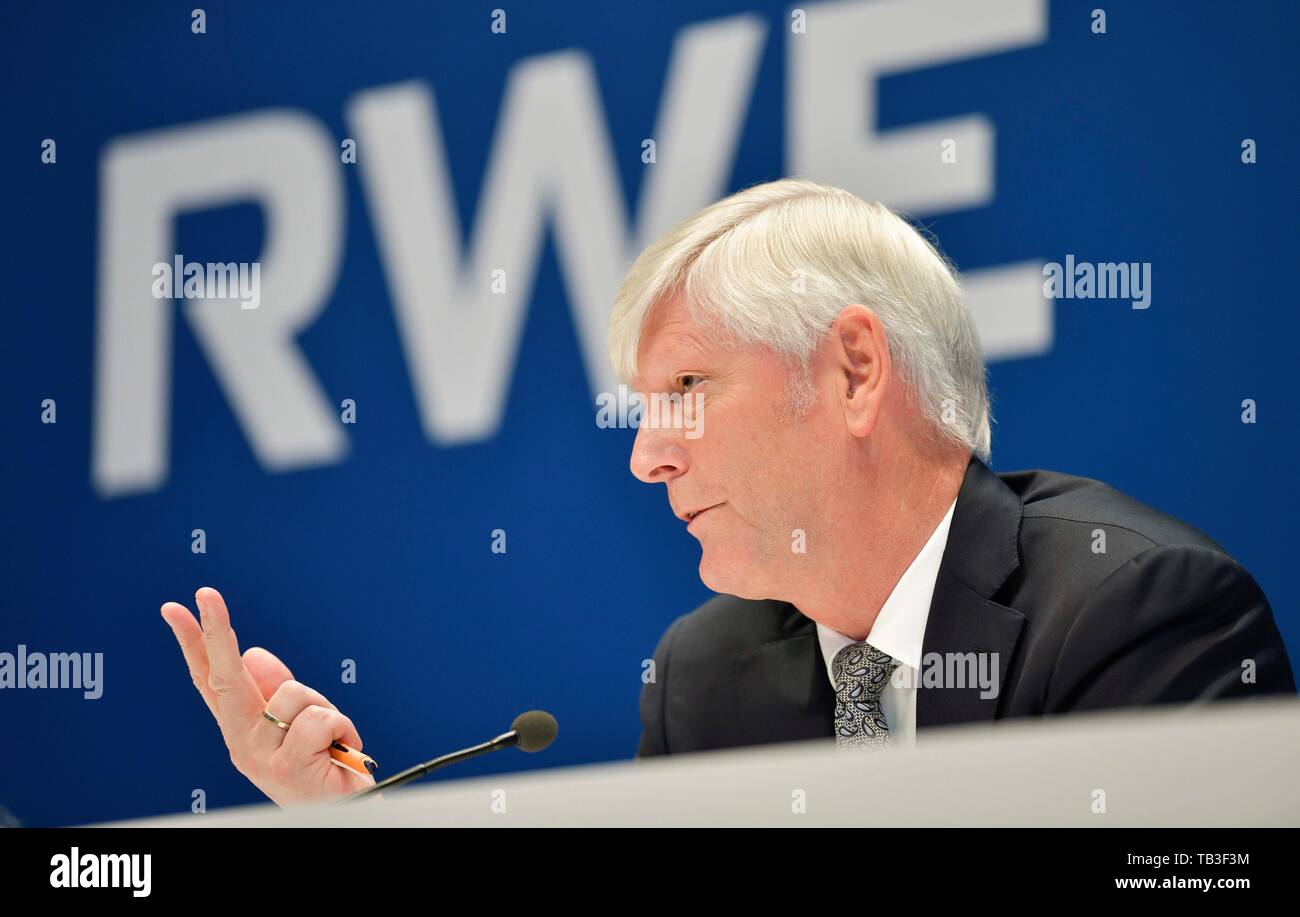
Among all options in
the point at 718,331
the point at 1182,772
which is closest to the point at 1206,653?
the point at 1182,772

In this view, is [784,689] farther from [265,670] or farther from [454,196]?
[454,196]

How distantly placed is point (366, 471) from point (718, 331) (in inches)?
39.5

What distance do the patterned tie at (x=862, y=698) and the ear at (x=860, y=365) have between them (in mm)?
393

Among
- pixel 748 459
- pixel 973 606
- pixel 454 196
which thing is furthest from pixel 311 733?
pixel 454 196

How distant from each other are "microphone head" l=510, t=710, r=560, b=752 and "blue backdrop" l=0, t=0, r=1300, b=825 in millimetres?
793

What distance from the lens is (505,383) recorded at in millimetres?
3053

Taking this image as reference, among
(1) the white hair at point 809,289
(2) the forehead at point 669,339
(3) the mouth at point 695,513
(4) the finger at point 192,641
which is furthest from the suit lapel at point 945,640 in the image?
(4) the finger at point 192,641

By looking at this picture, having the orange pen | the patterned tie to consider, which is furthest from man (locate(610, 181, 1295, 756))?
the orange pen

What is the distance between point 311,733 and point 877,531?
3.40 ft

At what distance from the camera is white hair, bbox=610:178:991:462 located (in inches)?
94.9

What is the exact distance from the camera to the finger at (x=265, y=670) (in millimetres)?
2428

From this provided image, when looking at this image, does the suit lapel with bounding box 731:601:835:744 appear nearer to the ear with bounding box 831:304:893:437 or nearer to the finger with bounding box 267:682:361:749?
the ear with bounding box 831:304:893:437
